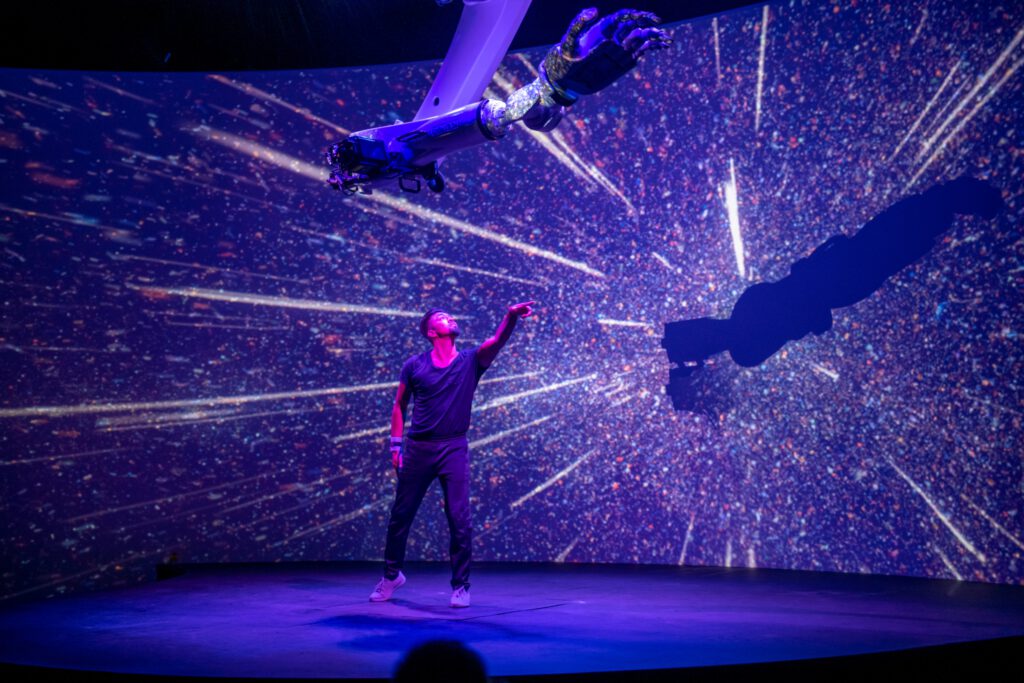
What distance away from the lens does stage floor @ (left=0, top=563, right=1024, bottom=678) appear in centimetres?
289

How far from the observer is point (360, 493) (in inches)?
267

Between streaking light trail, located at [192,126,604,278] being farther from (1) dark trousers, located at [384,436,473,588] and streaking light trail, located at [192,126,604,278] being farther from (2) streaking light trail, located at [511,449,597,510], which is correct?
(1) dark trousers, located at [384,436,473,588]

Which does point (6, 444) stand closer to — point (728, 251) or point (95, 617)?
point (95, 617)

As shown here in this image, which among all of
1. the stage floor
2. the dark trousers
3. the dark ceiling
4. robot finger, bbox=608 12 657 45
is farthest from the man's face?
the dark ceiling

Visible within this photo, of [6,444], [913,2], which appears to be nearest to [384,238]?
[6,444]

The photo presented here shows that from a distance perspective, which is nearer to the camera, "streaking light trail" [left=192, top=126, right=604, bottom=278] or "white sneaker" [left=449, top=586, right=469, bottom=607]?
"white sneaker" [left=449, top=586, right=469, bottom=607]

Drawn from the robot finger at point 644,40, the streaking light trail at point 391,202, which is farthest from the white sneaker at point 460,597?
the streaking light trail at point 391,202

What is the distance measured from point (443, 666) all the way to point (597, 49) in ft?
7.26

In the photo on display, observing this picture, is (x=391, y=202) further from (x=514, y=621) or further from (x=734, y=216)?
(x=514, y=621)

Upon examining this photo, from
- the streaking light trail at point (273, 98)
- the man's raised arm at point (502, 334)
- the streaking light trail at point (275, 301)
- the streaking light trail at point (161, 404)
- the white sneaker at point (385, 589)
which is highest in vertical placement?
the streaking light trail at point (273, 98)

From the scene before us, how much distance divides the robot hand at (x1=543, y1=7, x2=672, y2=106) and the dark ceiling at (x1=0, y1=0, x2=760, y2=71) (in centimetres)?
287

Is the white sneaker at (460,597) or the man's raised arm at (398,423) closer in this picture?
the white sneaker at (460,597)

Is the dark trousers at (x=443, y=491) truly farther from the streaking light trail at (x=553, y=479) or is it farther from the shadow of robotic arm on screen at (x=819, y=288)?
the shadow of robotic arm on screen at (x=819, y=288)

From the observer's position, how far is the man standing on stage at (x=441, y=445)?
4293mm
